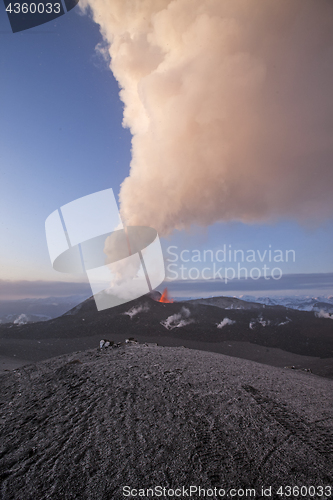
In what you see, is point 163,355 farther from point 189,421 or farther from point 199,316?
point 199,316

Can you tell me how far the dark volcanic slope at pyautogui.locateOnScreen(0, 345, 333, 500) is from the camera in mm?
1767

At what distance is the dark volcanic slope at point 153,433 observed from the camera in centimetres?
177

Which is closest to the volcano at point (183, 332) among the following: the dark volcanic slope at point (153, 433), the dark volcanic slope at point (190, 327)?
the dark volcanic slope at point (190, 327)

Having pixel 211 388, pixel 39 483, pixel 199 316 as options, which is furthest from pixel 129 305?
pixel 39 483

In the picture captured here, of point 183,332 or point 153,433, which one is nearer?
point 153,433

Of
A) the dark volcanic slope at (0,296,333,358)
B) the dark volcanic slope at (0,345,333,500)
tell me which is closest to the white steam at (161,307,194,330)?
the dark volcanic slope at (0,296,333,358)

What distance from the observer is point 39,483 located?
5.74 feet

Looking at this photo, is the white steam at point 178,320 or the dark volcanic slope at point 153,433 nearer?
the dark volcanic slope at point 153,433

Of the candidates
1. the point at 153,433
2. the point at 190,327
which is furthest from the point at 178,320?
the point at 153,433

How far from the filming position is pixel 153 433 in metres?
2.21

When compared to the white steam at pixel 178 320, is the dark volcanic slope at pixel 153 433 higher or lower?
higher

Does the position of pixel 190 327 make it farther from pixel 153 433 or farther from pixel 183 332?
pixel 153 433

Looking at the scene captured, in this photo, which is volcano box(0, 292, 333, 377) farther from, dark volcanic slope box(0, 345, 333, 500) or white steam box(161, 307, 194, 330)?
dark volcanic slope box(0, 345, 333, 500)

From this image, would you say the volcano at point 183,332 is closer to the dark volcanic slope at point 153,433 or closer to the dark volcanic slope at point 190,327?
the dark volcanic slope at point 190,327
